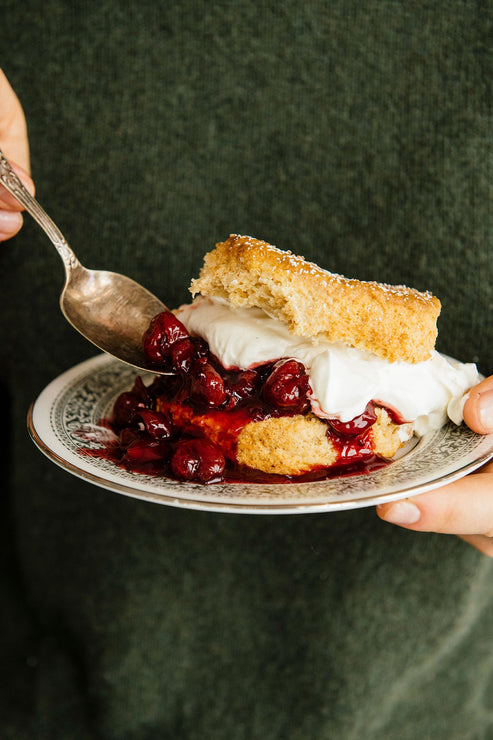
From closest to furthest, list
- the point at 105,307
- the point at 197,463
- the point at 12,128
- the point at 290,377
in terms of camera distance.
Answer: the point at 197,463, the point at 290,377, the point at 105,307, the point at 12,128

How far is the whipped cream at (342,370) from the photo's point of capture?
1.30m

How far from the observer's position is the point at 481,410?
1336 mm

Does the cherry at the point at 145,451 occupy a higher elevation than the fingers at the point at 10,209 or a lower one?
lower

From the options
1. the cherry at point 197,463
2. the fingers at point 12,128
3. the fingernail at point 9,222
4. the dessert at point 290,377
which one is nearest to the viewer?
the cherry at point 197,463

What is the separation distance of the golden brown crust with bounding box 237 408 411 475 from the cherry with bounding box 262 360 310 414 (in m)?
0.04

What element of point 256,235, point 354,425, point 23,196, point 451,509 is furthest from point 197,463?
point 256,235

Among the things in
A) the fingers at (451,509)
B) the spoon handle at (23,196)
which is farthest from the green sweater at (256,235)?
the fingers at (451,509)

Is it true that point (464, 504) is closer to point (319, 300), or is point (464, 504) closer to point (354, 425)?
point (354, 425)

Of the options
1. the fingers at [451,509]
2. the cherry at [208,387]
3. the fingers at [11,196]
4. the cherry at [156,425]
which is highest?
the fingers at [11,196]

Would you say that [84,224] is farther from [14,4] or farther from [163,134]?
[14,4]

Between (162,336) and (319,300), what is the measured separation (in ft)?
1.29

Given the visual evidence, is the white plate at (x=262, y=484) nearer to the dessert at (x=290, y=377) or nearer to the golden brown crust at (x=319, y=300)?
the dessert at (x=290, y=377)

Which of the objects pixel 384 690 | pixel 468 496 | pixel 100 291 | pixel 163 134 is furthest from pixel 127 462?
pixel 384 690

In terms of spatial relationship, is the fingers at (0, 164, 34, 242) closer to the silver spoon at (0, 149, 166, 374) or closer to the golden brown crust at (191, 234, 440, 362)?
the silver spoon at (0, 149, 166, 374)
